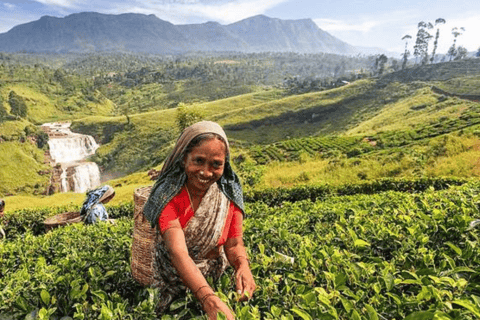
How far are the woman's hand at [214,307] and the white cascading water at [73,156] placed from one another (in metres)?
73.8

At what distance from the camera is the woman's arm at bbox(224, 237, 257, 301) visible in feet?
7.50

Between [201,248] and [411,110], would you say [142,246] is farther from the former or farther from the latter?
[411,110]

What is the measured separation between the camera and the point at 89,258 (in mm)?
3619

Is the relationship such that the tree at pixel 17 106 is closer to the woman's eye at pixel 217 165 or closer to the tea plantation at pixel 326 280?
the tea plantation at pixel 326 280

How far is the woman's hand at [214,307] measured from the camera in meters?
1.93

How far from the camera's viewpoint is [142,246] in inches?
118

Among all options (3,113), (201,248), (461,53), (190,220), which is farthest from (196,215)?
(461,53)

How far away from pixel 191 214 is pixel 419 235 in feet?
6.70

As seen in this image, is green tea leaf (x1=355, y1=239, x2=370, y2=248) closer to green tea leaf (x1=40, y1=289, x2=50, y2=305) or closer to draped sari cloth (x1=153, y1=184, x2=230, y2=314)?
draped sari cloth (x1=153, y1=184, x2=230, y2=314)

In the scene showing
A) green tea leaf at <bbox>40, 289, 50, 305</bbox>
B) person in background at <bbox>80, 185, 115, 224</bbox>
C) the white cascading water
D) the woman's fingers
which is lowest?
the white cascading water

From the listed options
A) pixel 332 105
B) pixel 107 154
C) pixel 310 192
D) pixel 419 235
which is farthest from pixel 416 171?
pixel 107 154

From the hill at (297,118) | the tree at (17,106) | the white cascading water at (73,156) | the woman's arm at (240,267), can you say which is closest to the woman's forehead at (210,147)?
the woman's arm at (240,267)

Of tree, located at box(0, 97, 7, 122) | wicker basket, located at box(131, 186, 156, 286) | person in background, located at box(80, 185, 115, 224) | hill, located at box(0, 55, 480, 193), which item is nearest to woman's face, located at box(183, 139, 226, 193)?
wicker basket, located at box(131, 186, 156, 286)

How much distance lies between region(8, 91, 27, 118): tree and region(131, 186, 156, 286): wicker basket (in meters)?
116
